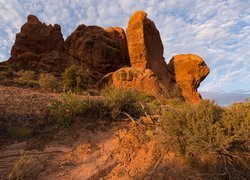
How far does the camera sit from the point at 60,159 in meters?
4.70

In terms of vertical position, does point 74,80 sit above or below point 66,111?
above

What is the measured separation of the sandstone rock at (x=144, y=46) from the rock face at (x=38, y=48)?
11.1 meters

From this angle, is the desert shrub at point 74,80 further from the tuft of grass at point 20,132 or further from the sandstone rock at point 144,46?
the tuft of grass at point 20,132

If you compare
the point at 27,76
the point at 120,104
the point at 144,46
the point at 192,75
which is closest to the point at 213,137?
the point at 120,104

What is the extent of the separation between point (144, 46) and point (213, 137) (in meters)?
24.1

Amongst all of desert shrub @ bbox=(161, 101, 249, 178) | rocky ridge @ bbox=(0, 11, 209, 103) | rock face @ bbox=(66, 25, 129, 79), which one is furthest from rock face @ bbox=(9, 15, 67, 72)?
desert shrub @ bbox=(161, 101, 249, 178)

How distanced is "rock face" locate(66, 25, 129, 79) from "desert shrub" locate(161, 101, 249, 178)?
2602 centimetres

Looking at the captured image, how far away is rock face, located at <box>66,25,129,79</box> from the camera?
100 ft

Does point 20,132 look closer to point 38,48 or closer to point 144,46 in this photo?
point 144,46

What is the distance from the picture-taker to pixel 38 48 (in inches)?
1352

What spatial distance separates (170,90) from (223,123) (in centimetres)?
2263

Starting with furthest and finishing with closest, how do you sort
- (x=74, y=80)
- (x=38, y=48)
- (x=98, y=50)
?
(x=38, y=48) → (x=98, y=50) → (x=74, y=80)

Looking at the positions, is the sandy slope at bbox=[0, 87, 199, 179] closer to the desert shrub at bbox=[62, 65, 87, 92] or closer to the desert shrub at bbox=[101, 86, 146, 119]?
the desert shrub at bbox=[101, 86, 146, 119]

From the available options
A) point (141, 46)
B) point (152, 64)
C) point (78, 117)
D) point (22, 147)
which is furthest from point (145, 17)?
point (22, 147)
